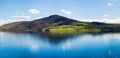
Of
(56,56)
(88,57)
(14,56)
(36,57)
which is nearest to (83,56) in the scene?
(88,57)

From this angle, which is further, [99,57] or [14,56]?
[14,56]

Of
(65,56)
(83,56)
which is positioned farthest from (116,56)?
(65,56)

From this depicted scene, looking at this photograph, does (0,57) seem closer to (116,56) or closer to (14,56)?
(14,56)

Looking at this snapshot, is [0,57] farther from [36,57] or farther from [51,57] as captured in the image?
[51,57]

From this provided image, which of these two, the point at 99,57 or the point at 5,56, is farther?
the point at 5,56

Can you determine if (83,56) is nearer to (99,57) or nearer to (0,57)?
(99,57)

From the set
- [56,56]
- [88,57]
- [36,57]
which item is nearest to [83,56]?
[88,57]

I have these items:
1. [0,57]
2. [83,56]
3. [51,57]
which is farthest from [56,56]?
[0,57]
